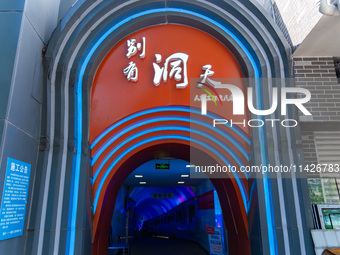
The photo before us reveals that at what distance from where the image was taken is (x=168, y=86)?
4.77 metres

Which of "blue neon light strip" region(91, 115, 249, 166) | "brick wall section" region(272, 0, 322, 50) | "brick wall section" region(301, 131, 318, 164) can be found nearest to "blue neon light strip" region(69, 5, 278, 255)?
"blue neon light strip" region(91, 115, 249, 166)

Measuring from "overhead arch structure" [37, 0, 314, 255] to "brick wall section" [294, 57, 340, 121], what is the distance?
1.17 feet

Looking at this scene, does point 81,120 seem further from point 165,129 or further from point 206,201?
point 206,201

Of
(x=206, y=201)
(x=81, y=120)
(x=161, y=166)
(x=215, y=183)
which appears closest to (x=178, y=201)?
(x=206, y=201)

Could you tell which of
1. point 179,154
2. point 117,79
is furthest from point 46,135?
point 179,154

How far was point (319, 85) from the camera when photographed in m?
4.59

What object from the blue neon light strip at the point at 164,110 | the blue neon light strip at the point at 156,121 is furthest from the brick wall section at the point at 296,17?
the blue neon light strip at the point at 156,121

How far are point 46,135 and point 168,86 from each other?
211cm

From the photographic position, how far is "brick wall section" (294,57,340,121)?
4461mm

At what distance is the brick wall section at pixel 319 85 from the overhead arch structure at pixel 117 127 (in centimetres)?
36

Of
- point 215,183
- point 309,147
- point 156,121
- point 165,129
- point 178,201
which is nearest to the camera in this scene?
point 309,147

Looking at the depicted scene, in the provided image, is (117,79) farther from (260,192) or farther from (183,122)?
(260,192)

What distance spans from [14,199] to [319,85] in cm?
486

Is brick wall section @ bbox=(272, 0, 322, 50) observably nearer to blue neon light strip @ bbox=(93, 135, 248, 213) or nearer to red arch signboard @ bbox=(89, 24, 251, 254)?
red arch signboard @ bbox=(89, 24, 251, 254)
